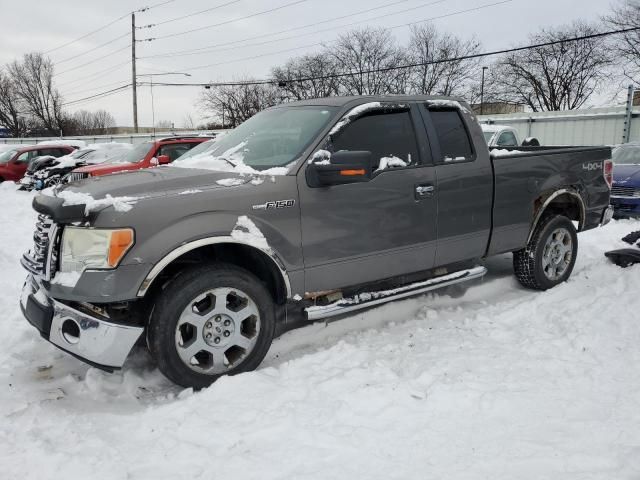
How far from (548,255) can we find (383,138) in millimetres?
2461

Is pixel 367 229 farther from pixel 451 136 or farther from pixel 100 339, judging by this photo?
pixel 100 339

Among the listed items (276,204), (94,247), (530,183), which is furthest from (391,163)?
(94,247)

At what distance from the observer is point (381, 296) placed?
4219 mm

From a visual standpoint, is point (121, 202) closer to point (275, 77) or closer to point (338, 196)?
point (338, 196)

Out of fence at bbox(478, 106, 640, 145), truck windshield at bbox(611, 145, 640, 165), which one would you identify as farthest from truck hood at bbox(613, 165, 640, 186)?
fence at bbox(478, 106, 640, 145)

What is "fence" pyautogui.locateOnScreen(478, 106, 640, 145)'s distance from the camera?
21719 mm

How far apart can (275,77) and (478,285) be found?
49.6 m

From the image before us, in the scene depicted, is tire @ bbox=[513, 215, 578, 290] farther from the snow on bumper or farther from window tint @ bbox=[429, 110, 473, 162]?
the snow on bumper

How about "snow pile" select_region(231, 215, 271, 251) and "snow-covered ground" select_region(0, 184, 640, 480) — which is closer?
"snow-covered ground" select_region(0, 184, 640, 480)

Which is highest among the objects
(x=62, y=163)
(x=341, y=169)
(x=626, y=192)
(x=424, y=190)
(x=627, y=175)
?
(x=341, y=169)

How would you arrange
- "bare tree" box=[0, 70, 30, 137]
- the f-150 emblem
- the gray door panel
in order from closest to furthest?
the f-150 emblem → the gray door panel → "bare tree" box=[0, 70, 30, 137]

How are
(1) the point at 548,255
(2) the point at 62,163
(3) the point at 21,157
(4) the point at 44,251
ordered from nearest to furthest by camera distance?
1. (4) the point at 44,251
2. (1) the point at 548,255
3. (2) the point at 62,163
4. (3) the point at 21,157

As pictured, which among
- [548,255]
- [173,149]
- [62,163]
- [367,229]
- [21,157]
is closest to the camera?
[367,229]

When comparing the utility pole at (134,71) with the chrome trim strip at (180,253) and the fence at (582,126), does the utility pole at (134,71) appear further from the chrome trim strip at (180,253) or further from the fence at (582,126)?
the chrome trim strip at (180,253)
